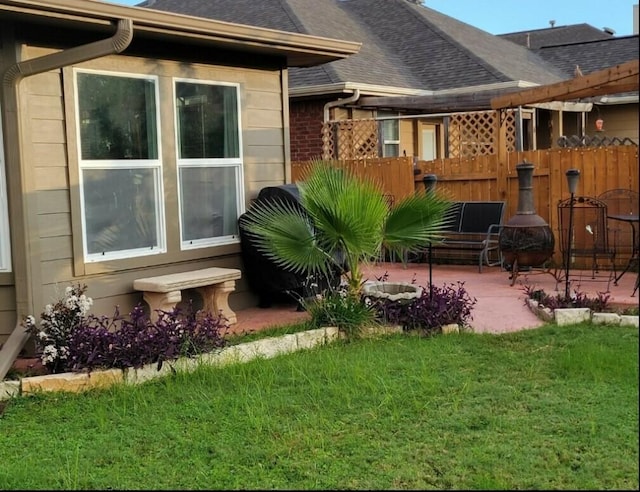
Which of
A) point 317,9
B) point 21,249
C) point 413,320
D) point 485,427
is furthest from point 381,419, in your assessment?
point 317,9

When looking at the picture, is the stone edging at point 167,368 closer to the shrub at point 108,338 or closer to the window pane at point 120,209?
the shrub at point 108,338

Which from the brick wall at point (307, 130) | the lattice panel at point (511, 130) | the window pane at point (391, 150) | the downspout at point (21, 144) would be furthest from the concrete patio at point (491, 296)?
the window pane at point (391, 150)

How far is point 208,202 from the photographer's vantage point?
25.4ft

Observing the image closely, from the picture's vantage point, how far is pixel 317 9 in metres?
17.1

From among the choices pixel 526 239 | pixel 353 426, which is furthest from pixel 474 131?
pixel 353 426

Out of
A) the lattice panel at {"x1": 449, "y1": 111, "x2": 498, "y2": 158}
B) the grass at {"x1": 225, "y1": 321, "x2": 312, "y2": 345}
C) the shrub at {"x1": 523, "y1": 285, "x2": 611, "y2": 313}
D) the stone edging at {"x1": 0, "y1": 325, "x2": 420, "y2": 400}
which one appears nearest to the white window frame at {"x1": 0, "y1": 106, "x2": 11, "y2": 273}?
the stone edging at {"x1": 0, "y1": 325, "x2": 420, "y2": 400}

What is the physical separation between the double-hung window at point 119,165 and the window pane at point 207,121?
1.14 feet

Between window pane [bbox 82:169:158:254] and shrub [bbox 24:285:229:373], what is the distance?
3.07 feet

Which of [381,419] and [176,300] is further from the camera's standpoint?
[176,300]

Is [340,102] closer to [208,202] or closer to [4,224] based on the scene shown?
[208,202]

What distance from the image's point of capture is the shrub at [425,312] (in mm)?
6551

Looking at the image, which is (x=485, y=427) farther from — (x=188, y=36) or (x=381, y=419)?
(x=188, y=36)

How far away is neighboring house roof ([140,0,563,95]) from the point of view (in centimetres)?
1465

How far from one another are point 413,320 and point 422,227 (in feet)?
2.54
